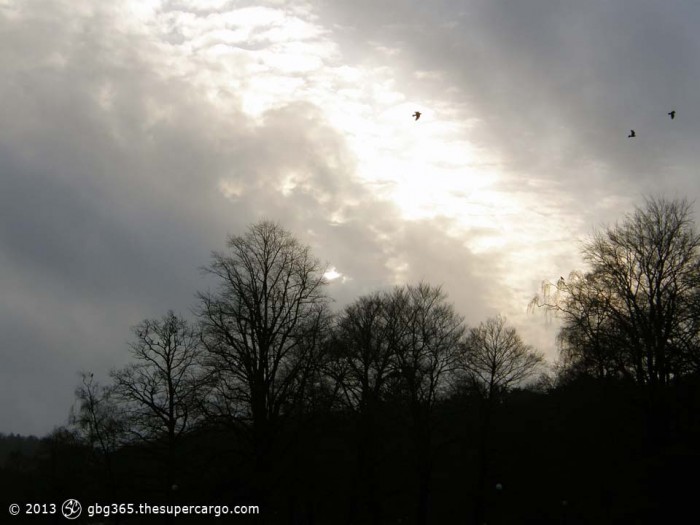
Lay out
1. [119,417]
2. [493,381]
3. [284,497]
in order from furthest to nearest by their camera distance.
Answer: [493,381] < [119,417] < [284,497]

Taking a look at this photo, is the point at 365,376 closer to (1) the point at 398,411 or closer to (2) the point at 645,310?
(1) the point at 398,411

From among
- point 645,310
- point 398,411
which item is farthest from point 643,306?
point 398,411

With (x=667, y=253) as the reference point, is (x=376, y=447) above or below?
below

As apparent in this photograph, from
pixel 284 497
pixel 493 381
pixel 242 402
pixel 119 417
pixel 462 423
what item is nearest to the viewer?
pixel 242 402

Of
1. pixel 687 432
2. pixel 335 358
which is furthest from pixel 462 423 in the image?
pixel 335 358

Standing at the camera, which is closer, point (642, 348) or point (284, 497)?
point (284, 497)

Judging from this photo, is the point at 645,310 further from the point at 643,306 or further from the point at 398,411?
the point at 398,411

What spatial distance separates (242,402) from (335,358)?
6445 mm

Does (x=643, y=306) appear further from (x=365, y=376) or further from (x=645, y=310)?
(x=365, y=376)

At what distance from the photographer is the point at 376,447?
1388 inches

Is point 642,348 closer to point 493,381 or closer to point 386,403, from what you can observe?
point 493,381

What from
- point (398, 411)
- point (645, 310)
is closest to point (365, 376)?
point (398, 411)

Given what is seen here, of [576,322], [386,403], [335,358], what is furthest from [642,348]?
[335,358]

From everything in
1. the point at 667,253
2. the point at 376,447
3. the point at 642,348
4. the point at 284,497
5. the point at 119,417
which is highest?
the point at 667,253
